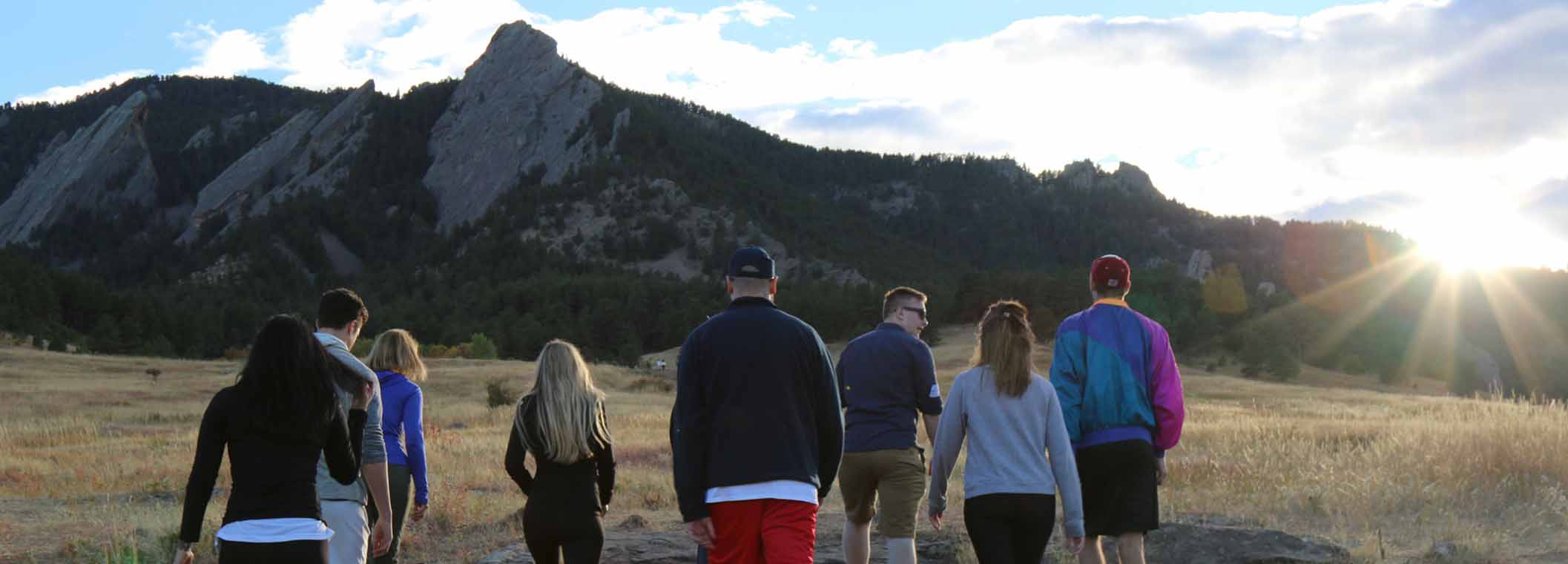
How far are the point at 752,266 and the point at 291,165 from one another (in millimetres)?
193105

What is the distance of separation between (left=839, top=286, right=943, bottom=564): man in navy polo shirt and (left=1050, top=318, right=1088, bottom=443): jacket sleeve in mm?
847

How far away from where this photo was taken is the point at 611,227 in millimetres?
143875

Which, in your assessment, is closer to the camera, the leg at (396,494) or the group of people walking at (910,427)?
the group of people walking at (910,427)

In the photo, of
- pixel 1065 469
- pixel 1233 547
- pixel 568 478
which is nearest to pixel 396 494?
pixel 568 478

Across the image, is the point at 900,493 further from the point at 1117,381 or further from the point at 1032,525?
the point at 1117,381

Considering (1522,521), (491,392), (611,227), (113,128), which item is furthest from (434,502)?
(113,128)

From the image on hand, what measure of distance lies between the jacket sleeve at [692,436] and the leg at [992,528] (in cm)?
172

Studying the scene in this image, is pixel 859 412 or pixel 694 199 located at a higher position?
pixel 694 199

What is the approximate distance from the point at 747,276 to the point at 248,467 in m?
1.98

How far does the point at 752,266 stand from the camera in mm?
5203

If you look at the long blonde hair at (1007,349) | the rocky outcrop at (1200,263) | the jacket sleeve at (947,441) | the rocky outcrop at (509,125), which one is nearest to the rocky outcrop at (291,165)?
the rocky outcrop at (509,125)

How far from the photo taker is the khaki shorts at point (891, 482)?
7508 millimetres

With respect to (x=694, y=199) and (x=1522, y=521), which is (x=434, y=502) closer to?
(x=1522, y=521)

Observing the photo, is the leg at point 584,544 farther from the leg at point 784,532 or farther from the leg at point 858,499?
the leg at point 784,532
